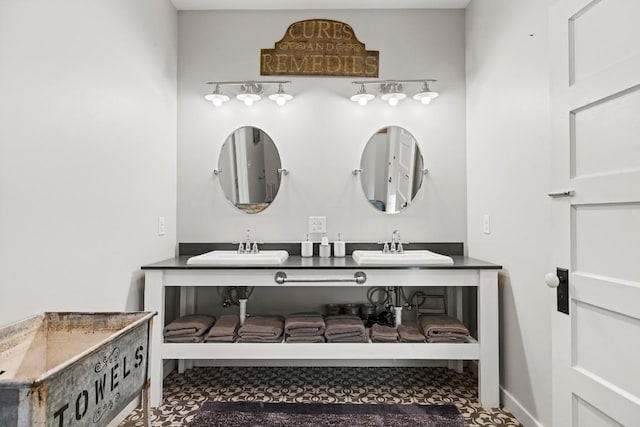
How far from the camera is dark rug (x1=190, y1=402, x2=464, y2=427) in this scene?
1.85m

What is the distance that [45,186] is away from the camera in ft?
4.51

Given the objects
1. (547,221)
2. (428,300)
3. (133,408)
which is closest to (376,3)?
(547,221)

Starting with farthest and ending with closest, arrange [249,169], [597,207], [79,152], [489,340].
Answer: [249,169] < [489,340] < [79,152] < [597,207]

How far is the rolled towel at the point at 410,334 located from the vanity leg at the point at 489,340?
0.33m

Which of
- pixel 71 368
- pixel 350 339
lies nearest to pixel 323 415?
pixel 350 339

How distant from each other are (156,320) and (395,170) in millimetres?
1859

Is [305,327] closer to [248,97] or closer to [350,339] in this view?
[350,339]

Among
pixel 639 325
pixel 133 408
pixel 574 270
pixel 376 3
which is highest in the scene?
pixel 376 3

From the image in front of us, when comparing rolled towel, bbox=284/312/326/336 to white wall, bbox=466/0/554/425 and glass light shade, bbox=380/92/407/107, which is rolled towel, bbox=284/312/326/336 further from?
glass light shade, bbox=380/92/407/107

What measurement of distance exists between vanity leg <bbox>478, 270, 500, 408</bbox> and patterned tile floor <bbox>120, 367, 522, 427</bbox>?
0.09 meters

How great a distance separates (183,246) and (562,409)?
235 cm

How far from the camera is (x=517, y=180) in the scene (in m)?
1.91

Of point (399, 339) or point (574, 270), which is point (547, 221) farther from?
point (399, 339)

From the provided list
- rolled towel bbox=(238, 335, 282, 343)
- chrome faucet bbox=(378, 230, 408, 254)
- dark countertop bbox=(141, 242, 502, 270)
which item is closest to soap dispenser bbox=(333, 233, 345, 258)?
dark countertop bbox=(141, 242, 502, 270)
